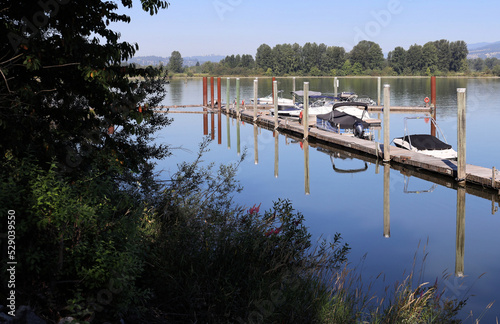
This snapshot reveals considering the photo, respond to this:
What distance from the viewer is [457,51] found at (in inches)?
6496

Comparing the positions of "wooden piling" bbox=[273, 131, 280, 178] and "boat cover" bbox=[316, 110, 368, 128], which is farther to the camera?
"boat cover" bbox=[316, 110, 368, 128]

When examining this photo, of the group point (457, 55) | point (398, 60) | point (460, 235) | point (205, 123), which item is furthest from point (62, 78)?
point (457, 55)

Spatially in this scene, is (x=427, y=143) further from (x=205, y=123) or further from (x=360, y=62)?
(x=360, y=62)

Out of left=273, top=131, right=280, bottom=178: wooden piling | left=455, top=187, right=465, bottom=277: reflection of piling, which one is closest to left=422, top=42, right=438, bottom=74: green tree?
left=273, top=131, right=280, bottom=178: wooden piling

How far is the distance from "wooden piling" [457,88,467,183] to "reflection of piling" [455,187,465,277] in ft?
1.57

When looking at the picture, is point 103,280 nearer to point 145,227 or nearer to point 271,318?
point 271,318

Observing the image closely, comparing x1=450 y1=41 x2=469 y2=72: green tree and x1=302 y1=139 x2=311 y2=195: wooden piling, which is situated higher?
x1=450 y1=41 x2=469 y2=72: green tree

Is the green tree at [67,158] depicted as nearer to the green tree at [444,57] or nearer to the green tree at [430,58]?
the green tree at [430,58]

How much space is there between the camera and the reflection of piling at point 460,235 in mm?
11664

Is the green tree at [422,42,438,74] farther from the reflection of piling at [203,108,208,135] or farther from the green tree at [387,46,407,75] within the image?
the reflection of piling at [203,108,208,135]

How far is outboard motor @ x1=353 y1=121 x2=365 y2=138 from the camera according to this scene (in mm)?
28728

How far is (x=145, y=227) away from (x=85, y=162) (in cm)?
128

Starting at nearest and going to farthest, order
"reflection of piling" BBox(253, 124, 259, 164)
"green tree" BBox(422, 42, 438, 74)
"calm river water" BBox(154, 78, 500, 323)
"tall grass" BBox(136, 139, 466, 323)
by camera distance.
Result: "tall grass" BBox(136, 139, 466, 323) → "calm river water" BBox(154, 78, 500, 323) → "reflection of piling" BBox(253, 124, 259, 164) → "green tree" BBox(422, 42, 438, 74)

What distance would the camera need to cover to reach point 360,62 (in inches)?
5773
